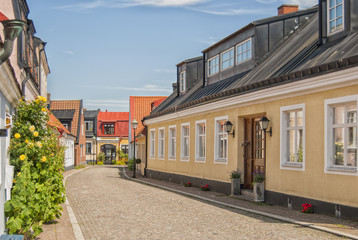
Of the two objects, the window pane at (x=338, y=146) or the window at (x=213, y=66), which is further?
the window at (x=213, y=66)

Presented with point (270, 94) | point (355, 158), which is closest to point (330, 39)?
point (270, 94)

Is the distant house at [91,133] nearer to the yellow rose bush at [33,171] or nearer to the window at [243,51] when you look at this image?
the window at [243,51]

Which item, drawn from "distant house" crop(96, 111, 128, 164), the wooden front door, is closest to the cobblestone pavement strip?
the wooden front door

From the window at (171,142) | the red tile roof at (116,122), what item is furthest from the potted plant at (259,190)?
the red tile roof at (116,122)

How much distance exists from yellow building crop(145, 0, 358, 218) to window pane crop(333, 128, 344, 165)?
23mm

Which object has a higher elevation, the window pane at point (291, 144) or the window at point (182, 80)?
the window at point (182, 80)

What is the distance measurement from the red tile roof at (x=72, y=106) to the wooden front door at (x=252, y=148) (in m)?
32.9

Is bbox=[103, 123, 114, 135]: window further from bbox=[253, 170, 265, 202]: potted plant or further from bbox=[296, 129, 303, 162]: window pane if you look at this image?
bbox=[296, 129, 303, 162]: window pane

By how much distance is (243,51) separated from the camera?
19.5 metres

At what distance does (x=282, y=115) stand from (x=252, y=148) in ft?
10.1

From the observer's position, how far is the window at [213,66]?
22197 millimetres

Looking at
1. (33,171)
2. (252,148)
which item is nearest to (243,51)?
(252,148)

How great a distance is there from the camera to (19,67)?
14.0m

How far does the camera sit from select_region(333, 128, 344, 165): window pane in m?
11.0
